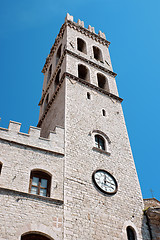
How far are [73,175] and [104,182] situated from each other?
2085 mm

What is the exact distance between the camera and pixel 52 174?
48.9ft

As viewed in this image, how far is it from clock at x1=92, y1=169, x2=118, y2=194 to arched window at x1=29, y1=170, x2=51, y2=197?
282cm

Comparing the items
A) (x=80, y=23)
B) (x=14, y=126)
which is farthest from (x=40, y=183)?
(x=80, y=23)

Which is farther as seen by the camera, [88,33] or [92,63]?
[88,33]

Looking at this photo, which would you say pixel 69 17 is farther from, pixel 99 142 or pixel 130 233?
pixel 130 233

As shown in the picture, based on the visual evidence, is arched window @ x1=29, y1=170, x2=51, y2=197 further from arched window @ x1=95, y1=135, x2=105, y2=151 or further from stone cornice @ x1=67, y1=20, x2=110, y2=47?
stone cornice @ x1=67, y1=20, x2=110, y2=47

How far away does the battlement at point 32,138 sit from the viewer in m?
15.7

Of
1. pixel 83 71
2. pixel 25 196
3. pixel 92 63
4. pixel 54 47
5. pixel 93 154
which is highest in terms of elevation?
pixel 54 47

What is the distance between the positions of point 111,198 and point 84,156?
117 inches

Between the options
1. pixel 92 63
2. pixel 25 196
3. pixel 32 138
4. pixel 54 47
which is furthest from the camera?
pixel 54 47

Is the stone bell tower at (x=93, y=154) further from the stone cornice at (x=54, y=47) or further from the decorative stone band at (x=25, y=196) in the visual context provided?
the stone cornice at (x=54, y=47)

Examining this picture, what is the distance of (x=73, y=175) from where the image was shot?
1546 centimetres

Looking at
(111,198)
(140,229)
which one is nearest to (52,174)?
(111,198)

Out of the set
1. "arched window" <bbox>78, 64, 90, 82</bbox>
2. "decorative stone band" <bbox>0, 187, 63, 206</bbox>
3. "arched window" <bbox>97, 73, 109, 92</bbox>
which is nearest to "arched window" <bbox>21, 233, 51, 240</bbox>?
"decorative stone band" <bbox>0, 187, 63, 206</bbox>
